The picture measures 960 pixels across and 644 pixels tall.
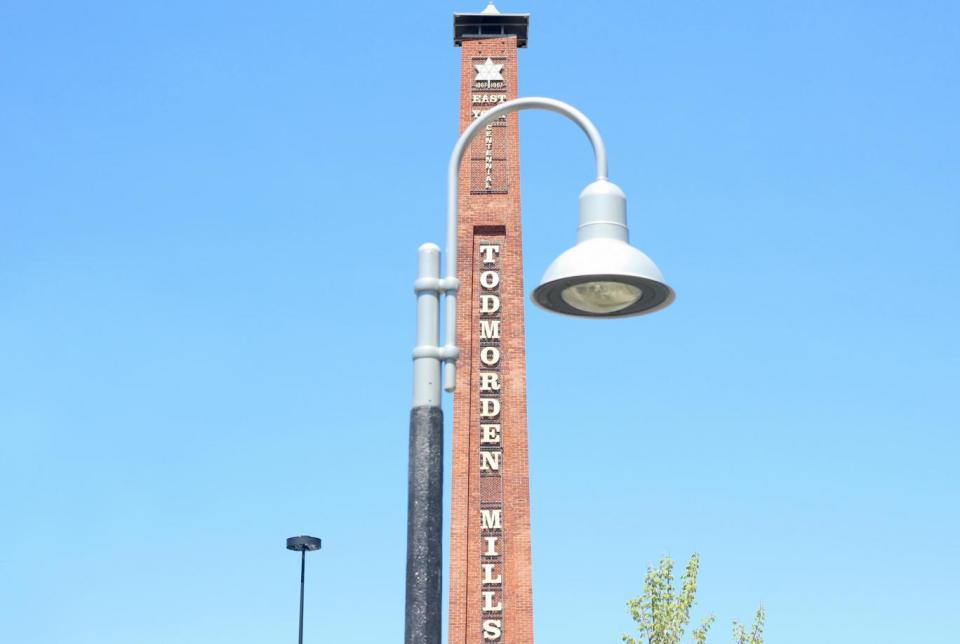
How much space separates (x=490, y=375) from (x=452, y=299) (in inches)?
1233

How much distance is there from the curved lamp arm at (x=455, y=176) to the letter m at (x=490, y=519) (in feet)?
98.7

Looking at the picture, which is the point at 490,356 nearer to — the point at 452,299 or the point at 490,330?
the point at 490,330

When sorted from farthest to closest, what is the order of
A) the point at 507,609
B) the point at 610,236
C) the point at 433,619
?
the point at 507,609 < the point at 610,236 < the point at 433,619

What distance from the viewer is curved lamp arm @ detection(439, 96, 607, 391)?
9352 mm

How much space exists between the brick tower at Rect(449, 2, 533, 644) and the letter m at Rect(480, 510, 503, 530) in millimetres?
28

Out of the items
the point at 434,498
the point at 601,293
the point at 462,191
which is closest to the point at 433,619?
the point at 434,498

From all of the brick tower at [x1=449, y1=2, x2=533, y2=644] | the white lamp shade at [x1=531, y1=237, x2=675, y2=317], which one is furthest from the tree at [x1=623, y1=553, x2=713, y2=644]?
the white lamp shade at [x1=531, y1=237, x2=675, y2=317]

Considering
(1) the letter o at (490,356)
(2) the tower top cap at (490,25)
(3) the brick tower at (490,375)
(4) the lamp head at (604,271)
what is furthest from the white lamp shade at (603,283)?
(2) the tower top cap at (490,25)

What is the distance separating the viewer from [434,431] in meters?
9.15

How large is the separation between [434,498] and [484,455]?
31222 mm

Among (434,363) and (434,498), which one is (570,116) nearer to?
(434,363)

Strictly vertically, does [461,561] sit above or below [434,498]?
above

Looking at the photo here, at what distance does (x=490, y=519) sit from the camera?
3947 cm

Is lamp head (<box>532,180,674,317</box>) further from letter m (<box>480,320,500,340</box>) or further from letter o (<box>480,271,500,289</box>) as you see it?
letter o (<box>480,271,500,289</box>)
